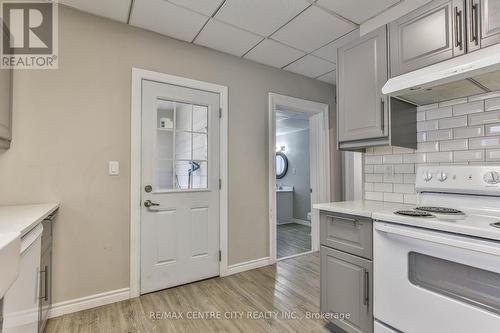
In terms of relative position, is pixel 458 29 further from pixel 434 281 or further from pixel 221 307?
pixel 221 307

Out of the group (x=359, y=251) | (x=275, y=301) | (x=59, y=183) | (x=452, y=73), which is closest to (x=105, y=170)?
(x=59, y=183)

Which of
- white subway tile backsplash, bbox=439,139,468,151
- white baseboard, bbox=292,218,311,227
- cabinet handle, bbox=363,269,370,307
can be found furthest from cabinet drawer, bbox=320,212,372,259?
white baseboard, bbox=292,218,311,227

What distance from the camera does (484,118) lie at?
5.01ft

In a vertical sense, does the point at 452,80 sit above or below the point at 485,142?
above

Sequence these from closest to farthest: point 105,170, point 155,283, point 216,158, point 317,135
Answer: point 105,170
point 155,283
point 216,158
point 317,135

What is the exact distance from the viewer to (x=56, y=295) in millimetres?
1952

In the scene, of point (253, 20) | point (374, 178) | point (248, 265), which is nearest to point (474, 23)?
point (374, 178)

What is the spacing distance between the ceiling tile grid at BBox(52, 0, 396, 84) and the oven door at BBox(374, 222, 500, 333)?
70.9 inches

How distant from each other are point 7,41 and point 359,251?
2.82 meters

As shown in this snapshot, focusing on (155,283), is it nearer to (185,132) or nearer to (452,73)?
(185,132)

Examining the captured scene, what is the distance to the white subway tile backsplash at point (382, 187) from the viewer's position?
203cm

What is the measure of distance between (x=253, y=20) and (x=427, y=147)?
1.77 meters

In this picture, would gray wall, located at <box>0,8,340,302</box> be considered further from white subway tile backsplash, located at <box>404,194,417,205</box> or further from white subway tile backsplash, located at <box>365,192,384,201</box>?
white subway tile backsplash, located at <box>404,194,417,205</box>

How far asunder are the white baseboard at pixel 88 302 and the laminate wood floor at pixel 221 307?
1.8 inches
